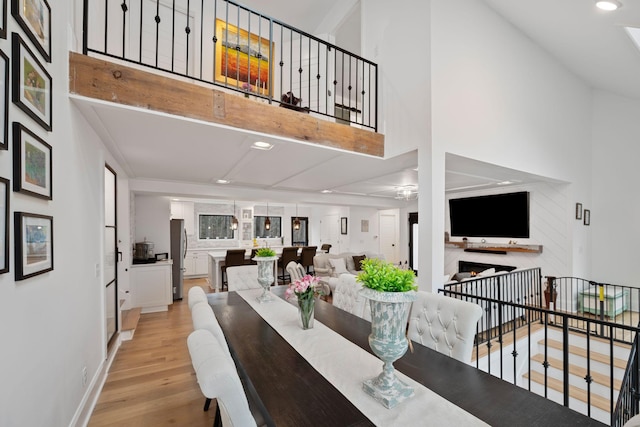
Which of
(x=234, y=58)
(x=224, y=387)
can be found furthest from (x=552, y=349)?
(x=234, y=58)

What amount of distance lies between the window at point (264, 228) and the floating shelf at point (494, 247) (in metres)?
5.70

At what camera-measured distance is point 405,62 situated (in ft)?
10.5

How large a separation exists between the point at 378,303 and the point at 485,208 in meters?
5.92

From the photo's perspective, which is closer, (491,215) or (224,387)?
(224,387)

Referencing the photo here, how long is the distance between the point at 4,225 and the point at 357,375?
1.66 metres

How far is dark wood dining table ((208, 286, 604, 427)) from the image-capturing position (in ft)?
3.58

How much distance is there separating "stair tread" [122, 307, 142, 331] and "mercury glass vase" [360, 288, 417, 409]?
3.88 metres

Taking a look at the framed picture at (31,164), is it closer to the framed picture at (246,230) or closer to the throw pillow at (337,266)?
the throw pillow at (337,266)

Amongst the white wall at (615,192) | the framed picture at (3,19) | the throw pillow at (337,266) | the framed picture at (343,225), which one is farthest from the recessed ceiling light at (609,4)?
the framed picture at (343,225)

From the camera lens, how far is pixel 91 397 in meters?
2.31

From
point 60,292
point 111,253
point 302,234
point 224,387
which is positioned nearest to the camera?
point 224,387

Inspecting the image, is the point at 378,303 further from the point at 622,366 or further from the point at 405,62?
the point at 622,366

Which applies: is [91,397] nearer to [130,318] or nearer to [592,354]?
[130,318]

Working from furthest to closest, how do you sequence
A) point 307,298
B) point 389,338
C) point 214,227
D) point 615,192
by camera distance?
point 214,227 < point 615,192 < point 307,298 < point 389,338
